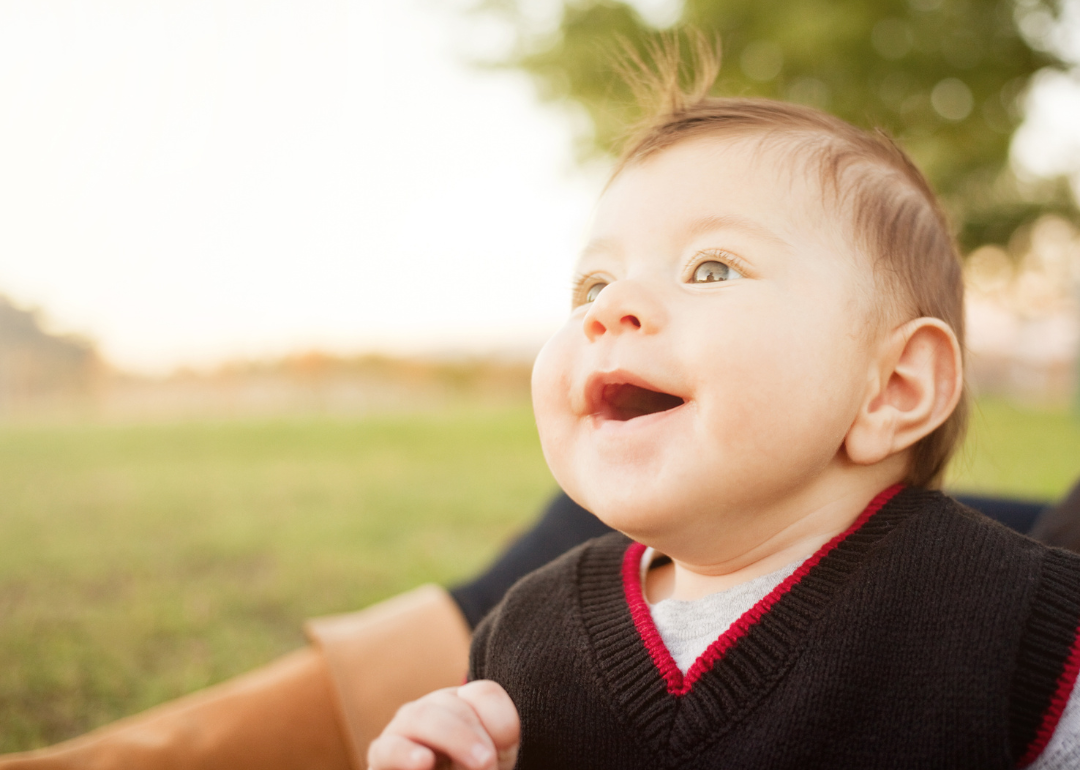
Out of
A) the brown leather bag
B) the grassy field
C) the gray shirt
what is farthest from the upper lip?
the brown leather bag

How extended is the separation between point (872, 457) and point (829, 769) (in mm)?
397

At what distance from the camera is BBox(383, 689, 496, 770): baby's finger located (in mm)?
875

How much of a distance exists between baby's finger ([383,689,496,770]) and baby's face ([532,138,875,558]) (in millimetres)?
303

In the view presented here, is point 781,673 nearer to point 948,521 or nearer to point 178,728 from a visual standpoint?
point 948,521

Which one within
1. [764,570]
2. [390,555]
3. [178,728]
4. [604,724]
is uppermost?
[764,570]

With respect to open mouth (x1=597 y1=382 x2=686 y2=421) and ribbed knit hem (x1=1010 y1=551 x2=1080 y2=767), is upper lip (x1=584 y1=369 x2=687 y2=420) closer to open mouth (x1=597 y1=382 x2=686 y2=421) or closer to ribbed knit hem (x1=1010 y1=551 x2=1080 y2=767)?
open mouth (x1=597 y1=382 x2=686 y2=421)

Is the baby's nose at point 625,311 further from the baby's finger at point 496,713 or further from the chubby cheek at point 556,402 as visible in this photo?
the baby's finger at point 496,713

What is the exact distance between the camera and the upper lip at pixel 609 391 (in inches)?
36.4

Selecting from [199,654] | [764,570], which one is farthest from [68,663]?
[764,570]

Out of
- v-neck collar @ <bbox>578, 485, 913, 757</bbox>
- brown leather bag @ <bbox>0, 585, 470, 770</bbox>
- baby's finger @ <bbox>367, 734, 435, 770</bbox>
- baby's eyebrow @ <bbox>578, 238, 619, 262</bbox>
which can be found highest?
baby's eyebrow @ <bbox>578, 238, 619, 262</bbox>

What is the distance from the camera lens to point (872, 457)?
101 centimetres

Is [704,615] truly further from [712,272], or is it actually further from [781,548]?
[712,272]

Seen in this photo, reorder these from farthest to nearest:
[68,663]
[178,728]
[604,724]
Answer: [68,663], [178,728], [604,724]

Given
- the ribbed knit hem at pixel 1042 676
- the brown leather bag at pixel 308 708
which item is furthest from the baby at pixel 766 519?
the brown leather bag at pixel 308 708
